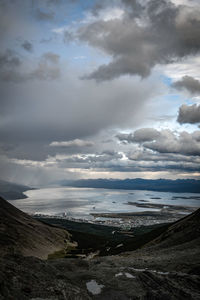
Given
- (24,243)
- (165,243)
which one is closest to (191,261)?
(165,243)

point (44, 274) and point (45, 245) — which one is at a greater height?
point (44, 274)

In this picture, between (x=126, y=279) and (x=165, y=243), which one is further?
(x=165, y=243)

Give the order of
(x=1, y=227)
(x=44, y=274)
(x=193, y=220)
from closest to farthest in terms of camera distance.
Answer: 1. (x=44, y=274)
2. (x=193, y=220)
3. (x=1, y=227)

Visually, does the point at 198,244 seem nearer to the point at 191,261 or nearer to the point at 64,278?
the point at 191,261

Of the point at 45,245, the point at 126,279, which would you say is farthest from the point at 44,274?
the point at 45,245

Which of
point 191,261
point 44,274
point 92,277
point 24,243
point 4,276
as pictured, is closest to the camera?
point 4,276

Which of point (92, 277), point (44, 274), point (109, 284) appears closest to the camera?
point (44, 274)

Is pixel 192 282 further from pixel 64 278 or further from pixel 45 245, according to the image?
pixel 45 245

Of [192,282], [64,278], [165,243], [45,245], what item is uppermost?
[64,278]

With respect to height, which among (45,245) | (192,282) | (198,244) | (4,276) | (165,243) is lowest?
(45,245)
